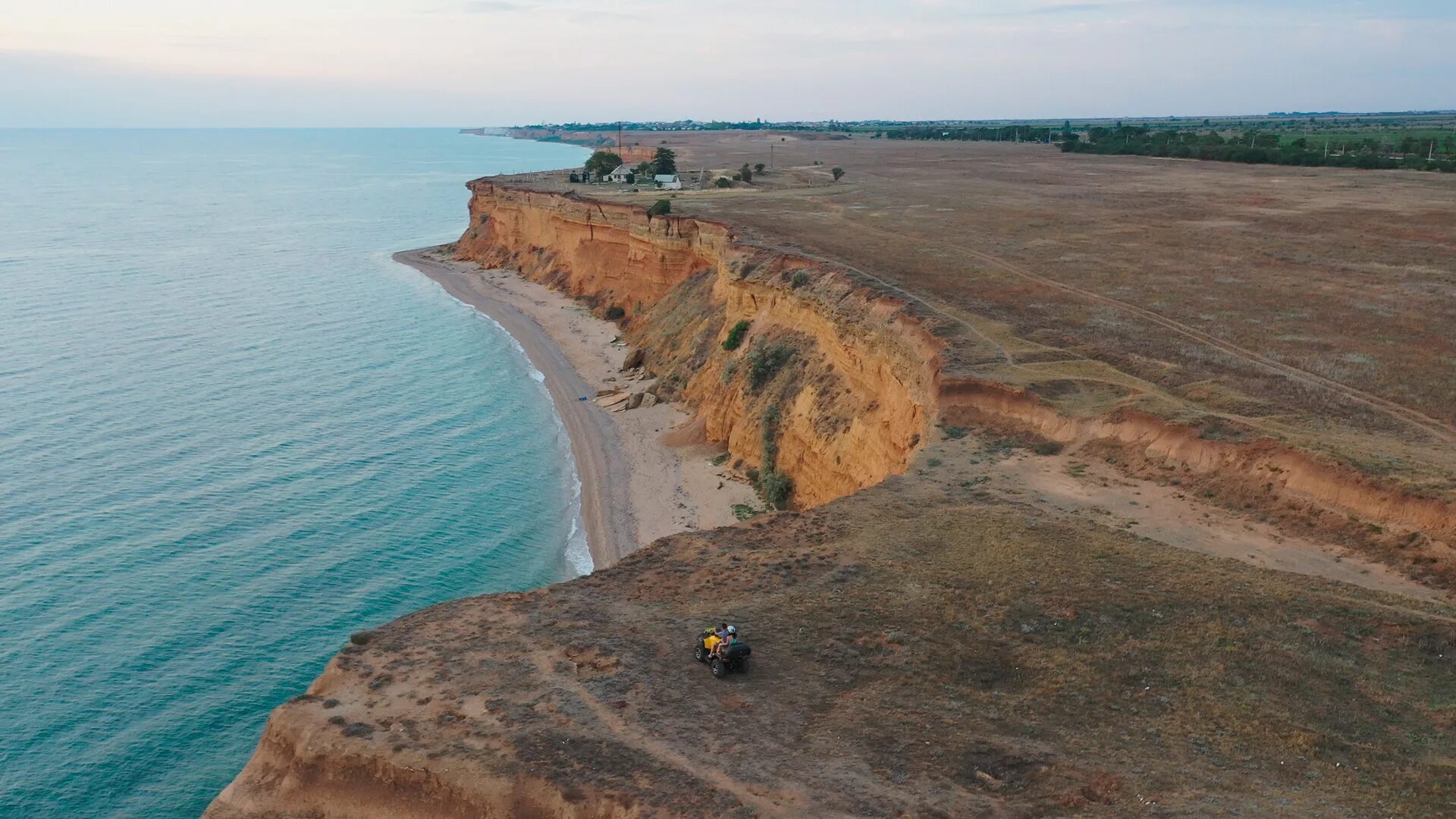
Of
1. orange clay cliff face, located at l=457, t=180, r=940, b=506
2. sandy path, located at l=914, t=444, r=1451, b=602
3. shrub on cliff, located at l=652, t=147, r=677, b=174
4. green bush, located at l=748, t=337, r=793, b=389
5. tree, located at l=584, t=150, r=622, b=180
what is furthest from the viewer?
shrub on cliff, located at l=652, t=147, r=677, b=174

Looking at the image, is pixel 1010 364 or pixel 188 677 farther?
pixel 1010 364

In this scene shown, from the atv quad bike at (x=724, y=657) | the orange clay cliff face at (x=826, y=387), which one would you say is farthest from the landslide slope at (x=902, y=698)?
the orange clay cliff face at (x=826, y=387)

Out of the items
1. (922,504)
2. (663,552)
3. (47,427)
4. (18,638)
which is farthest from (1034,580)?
(47,427)

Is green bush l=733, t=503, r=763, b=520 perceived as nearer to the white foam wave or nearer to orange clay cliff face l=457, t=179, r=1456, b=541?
orange clay cliff face l=457, t=179, r=1456, b=541

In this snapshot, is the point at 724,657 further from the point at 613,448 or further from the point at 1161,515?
the point at 613,448

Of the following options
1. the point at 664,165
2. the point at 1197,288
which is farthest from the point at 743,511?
the point at 664,165

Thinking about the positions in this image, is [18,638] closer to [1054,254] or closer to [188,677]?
[188,677]

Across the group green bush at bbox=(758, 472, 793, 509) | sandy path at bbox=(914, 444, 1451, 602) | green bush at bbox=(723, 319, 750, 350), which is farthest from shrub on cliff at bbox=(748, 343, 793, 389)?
sandy path at bbox=(914, 444, 1451, 602)
